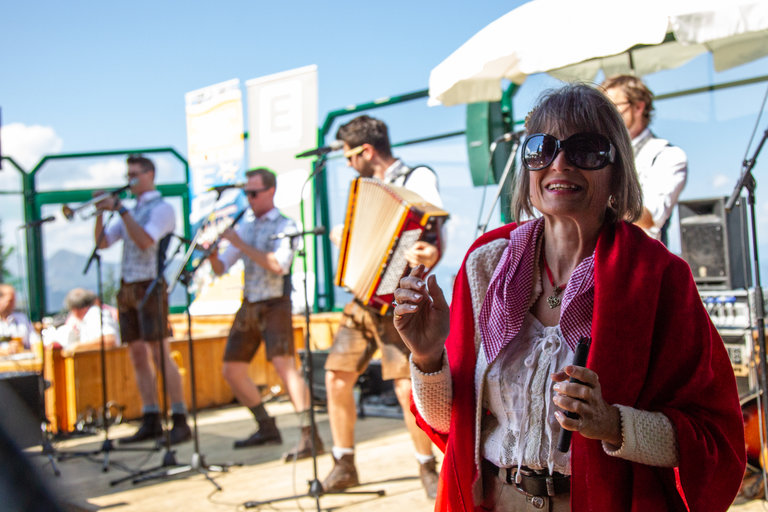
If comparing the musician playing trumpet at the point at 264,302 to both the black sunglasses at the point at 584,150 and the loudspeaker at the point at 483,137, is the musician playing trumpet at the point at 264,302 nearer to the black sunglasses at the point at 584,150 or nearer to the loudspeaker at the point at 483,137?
the loudspeaker at the point at 483,137

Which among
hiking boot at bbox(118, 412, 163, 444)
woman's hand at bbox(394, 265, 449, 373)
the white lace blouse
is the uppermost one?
woman's hand at bbox(394, 265, 449, 373)

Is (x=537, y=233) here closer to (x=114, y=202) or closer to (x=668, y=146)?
(x=668, y=146)

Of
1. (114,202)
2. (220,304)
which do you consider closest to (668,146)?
(114,202)

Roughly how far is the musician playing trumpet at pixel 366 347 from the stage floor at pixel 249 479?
22 centimetres

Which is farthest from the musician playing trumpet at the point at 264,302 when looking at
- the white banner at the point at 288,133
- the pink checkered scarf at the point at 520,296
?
the pink checkered scarf at the point at 520,296

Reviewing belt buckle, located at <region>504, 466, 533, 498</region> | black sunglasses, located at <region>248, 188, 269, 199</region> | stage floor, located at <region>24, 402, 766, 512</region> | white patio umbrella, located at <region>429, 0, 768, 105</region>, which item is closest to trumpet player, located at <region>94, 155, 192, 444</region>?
stage floor, located at <region>24, 402, 766, 512</region>

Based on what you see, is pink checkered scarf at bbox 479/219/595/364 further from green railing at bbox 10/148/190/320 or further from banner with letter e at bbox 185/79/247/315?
green railing at bbox 10/148/190/320

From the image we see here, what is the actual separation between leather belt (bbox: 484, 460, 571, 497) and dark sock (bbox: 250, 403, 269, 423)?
170 inches

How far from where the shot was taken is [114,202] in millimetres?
5449

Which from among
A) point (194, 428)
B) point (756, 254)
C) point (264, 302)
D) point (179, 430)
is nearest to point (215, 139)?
point (179, 430)

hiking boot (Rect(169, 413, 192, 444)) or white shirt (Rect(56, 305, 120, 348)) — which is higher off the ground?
white shirt (Rect(56, 305, 120, 348))

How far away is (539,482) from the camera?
1.62m

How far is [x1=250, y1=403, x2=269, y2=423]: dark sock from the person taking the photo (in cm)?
571

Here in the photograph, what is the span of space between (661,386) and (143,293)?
17.5 ft
